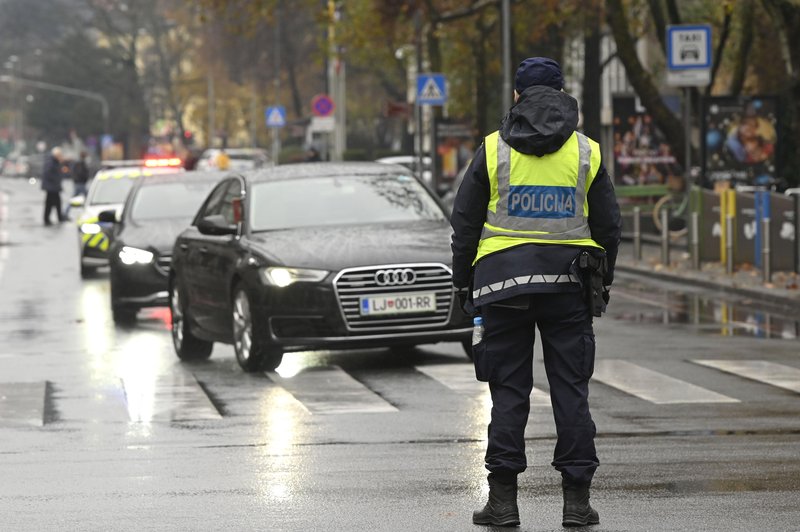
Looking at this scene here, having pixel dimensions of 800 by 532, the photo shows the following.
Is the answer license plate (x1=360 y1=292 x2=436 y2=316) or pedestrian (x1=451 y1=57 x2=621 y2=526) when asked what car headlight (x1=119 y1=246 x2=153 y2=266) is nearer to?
license plate (x1=360 y1=292 x2=436 y2=316)

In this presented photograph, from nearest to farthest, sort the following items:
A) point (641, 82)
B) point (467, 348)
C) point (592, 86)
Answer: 1. point (467, 348)
2. point (641, 82)
3. point (592, 86)

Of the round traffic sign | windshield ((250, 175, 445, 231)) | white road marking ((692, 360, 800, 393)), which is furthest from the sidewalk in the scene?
the round traffic sign

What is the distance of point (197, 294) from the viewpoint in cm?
1447

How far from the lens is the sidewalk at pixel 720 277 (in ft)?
62.8

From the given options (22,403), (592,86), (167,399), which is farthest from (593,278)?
(592,86)

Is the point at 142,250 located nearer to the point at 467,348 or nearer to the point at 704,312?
the point at 704,312

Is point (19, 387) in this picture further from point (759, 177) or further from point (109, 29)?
point (109, 29)

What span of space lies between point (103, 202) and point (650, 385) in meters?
16.6

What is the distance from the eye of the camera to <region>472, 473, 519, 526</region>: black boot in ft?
22.9

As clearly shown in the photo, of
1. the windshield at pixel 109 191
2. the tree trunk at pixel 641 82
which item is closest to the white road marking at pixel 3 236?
the windshield at pixel 109 191

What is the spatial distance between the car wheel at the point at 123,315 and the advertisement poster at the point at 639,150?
1620 centimetres

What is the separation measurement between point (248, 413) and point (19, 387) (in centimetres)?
232

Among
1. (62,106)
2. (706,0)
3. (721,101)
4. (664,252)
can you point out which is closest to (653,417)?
(664,252)

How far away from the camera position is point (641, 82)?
29766mm
